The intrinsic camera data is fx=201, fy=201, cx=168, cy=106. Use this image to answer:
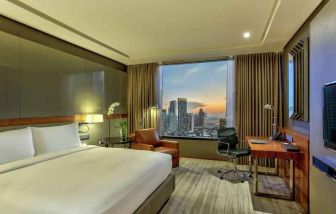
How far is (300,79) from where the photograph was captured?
324 cm

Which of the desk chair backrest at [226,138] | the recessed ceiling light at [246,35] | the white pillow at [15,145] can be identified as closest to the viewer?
the white pillow at [15,145]

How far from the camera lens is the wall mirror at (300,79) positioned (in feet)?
9.68

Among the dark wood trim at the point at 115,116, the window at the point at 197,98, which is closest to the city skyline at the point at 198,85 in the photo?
the window at the point at 197,98

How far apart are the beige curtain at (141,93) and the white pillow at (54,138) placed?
2.59m

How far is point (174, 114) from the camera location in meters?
6.00

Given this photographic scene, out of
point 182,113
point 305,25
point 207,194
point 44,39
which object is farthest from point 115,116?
point 305,25

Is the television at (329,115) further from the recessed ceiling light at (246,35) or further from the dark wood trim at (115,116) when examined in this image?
the dark wood trim at (115,116)

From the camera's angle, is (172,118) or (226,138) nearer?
(226,138)

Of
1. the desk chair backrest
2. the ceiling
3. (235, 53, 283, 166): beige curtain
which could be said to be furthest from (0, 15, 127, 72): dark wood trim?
(235, 53, 283, 166): beige curtain

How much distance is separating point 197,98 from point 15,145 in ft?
13.9

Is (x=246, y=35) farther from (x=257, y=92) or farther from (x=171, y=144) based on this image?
(x=171, y=144)

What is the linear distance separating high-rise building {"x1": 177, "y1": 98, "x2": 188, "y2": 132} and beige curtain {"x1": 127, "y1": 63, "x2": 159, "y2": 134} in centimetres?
71

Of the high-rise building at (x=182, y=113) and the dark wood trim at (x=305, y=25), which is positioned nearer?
the dark wood trim at (x=305, y=25)

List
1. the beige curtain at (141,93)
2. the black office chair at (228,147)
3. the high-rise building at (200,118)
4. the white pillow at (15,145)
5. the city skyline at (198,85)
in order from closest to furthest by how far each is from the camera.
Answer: the white pillow at (15,145)
the black office chair at (228,147)
the city skyline at (198,85)
the high-rise building at (200,118)
the beige curtain at (141,93)
